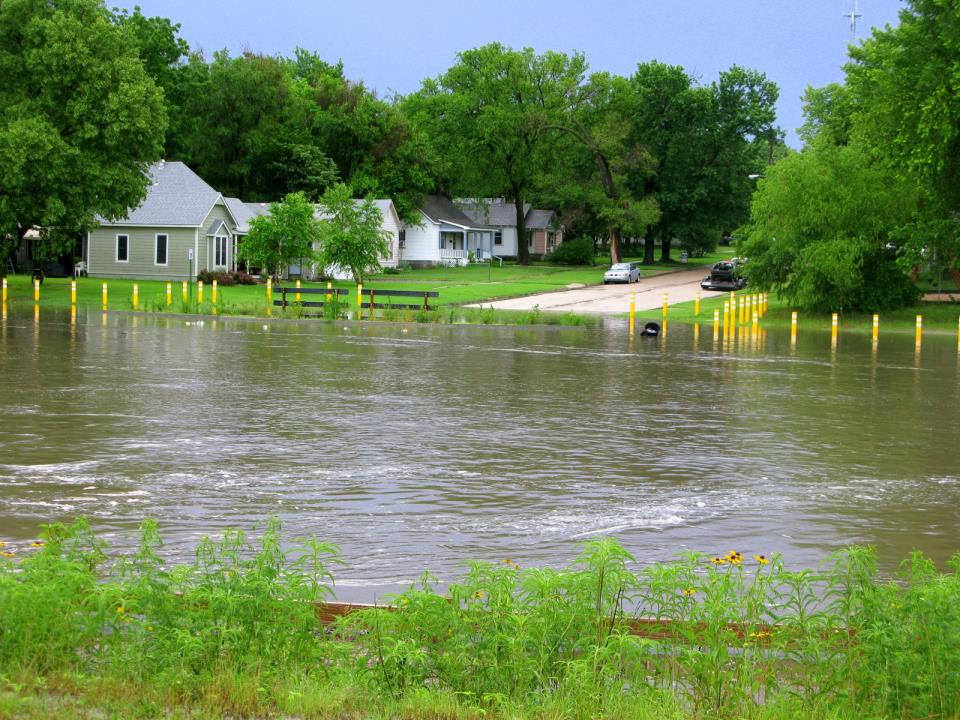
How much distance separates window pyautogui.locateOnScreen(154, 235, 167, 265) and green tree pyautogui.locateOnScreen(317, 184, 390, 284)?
67.5ft

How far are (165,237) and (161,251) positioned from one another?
827 mm

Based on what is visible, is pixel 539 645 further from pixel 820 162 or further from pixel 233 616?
pixel 820 162

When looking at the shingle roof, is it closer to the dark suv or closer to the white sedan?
the white sedan

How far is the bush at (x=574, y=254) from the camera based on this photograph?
323 feet

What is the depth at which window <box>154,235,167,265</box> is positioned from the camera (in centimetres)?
6469

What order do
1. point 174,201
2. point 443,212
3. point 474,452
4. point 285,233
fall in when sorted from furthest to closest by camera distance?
point 443,212, point 174,201, point 285,233, point 474,452

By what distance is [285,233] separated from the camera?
5662 centimetres

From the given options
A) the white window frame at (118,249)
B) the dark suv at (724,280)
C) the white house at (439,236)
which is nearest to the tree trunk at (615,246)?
the white house at (439,236)

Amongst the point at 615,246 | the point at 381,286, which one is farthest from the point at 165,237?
the point at 615,246

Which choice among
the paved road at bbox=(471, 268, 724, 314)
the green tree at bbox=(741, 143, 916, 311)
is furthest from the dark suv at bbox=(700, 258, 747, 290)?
the green tree at bbox=(741, 143, 916, 311)

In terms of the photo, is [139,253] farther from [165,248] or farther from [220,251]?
[220,251]

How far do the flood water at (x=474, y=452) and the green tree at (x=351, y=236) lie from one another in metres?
18.2

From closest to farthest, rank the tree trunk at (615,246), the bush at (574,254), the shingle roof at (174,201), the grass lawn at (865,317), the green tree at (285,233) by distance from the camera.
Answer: the grass lawn at (865,317), the green tree at (285,233), the shingle roof at (174,201), the tree trunk at (615,246), the bush at (574,254)

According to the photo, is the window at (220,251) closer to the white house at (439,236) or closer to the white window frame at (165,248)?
the white window frame at (165,248)
